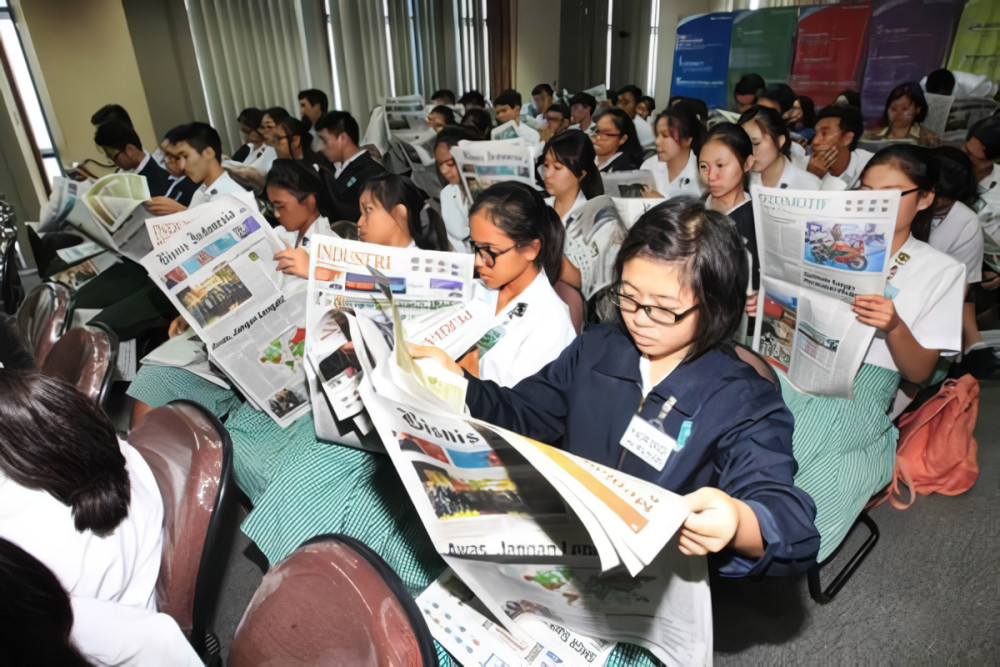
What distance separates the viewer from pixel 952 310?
148 centimetres

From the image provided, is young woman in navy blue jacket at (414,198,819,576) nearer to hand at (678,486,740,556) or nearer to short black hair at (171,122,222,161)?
hand at (678,486,740,556)

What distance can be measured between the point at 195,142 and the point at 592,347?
2477mm

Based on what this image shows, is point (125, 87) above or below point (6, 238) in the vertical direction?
above

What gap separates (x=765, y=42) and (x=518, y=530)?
273 inches

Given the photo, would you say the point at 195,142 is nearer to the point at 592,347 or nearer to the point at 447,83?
the point at 592,347

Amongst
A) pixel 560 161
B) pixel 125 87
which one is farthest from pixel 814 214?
pixel 125 87

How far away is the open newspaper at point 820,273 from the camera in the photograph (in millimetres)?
1354

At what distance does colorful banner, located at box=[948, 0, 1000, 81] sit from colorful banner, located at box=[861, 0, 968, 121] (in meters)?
0.09

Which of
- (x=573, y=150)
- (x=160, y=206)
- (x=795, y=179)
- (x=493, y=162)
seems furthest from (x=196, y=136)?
(x=795, y=179)

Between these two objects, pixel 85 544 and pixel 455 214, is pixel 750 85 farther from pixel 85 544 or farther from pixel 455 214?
pixel 85 544

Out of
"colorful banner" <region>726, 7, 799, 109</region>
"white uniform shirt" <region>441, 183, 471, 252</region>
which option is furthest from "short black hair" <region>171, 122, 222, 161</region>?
"colorful banner" <region>726, 7, 799, 109</region>

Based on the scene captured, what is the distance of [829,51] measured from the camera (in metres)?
5.56

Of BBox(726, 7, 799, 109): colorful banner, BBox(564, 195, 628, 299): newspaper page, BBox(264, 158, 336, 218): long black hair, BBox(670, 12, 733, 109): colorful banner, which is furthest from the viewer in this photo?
BBox(670, 12, 733, 109): colorful banner

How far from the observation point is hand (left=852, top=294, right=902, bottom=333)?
1.33 meters
